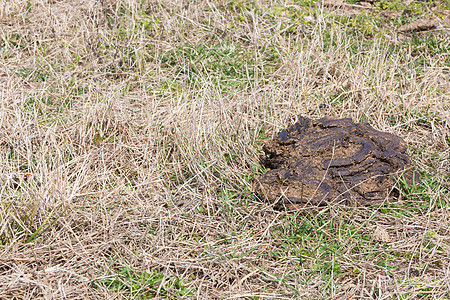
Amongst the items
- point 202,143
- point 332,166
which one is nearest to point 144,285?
point 202,143

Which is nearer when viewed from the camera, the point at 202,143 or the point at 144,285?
the point at 144,285

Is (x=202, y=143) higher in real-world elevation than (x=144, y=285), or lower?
higher

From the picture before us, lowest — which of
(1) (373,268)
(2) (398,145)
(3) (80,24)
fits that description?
(1) (373,268)

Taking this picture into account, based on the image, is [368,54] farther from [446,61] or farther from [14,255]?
[14,255]

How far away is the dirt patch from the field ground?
0.34ft

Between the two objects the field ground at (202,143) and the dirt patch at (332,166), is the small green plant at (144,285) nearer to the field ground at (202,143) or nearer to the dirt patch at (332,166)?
the field ground at (202,143)

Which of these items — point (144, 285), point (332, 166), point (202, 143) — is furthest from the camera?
point (202, 143)

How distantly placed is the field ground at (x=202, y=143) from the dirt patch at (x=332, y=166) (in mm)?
103

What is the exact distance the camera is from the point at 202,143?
3.19 meters

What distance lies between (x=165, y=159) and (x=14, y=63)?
2.10 meters

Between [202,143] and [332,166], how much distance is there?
892 millimetres

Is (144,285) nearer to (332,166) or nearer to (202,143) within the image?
(202,143)

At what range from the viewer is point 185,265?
8.13ft

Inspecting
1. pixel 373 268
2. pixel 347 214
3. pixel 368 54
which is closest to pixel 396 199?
pixel 347 214
